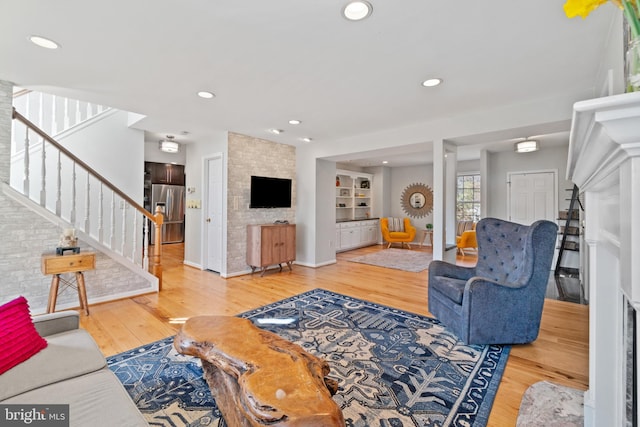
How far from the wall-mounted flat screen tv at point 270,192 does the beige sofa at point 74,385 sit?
377 cm

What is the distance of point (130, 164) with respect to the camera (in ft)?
15.4

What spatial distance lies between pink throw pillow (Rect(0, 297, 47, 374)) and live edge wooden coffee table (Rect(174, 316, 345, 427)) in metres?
0.66

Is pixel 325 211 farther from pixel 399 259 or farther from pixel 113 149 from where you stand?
pixel 113 149

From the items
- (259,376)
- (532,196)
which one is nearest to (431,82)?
(259,376)

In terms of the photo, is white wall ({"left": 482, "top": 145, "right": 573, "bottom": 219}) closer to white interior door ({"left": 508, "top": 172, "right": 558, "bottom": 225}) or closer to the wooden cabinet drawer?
white interior door ({"left": 508, "top": 172, "right": 558, "bottom": 225})

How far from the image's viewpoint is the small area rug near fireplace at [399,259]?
18.8 ft

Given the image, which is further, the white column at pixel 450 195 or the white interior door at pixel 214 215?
the white interior door at pixel 214 215

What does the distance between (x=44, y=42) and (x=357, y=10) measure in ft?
7.84

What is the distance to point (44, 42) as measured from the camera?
7.18ft

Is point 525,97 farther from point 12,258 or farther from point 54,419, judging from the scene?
point 12,258

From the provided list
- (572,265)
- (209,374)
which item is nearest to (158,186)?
(209,374)

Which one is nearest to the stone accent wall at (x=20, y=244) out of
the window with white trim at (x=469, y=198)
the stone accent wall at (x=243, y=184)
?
the stone accent wall at (x=243, y=184)

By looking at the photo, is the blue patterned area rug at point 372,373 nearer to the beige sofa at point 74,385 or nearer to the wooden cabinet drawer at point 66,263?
the beige sofa at point 74,385

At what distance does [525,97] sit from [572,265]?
14.0 feet
